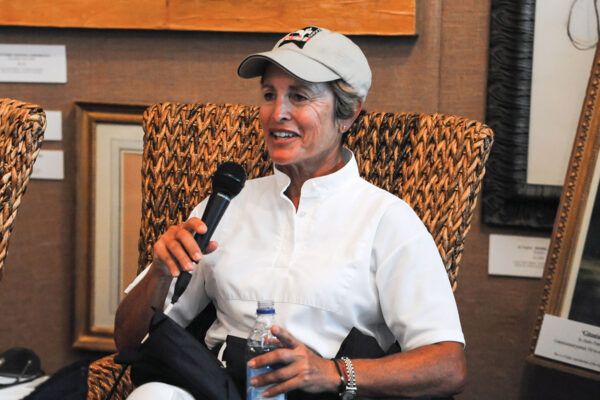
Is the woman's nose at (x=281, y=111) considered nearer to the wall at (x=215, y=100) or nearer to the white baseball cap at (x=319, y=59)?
the white baseball cap at (x=319, y=59)

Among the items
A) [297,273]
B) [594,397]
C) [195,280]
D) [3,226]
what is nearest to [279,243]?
[297,273]

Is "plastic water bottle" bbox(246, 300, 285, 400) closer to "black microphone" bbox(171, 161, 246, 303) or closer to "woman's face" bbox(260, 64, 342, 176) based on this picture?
"black microphone" bbox(171, 161, 246, 303)

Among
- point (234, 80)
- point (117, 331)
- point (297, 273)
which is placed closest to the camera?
point (297, 273)

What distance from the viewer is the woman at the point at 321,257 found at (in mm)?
1451

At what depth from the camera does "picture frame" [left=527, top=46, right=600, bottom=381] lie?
1932mm

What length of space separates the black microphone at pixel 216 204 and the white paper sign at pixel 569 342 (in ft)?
3.28

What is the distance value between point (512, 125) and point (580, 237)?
369 mm

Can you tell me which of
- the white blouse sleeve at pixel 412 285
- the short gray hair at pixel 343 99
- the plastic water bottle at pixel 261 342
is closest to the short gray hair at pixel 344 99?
the short gray hair at pixel 343 99

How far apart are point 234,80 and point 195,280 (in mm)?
798

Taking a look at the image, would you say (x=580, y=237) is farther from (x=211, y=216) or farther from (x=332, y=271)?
(x=211, y=216)

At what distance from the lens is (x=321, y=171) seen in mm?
1704

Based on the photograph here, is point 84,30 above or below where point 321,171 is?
above

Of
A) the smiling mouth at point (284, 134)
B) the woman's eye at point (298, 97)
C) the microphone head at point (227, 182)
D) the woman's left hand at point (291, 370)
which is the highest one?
the woman's eye at point (298, 97)

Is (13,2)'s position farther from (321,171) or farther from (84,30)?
(321,171)
